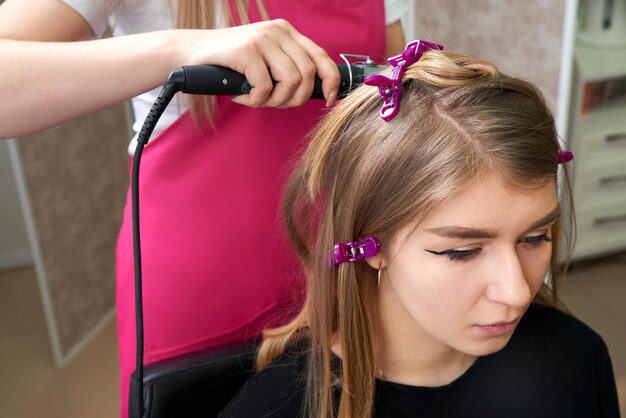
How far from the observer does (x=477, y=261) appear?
817mm

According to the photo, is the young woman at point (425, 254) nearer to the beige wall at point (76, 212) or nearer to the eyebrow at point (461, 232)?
the eyebrow at point (461, 232)

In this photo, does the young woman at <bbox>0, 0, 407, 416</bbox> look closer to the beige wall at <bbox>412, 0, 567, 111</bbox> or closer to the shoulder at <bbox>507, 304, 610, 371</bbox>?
the shoulder at <bbox>507, 304, 610, 371</bbox>

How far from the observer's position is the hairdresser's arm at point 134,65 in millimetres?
782

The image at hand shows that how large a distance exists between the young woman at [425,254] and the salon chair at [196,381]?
35 millimetres

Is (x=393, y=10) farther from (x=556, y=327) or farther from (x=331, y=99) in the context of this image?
(x=556, y=327)

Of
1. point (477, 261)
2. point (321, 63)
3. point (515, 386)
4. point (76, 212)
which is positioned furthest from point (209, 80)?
point (76, 212)

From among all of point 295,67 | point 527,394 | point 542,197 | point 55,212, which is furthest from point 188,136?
point 55,212

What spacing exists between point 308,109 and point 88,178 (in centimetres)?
152

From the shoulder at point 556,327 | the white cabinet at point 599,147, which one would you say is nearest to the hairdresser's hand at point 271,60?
the shoulder at point 556,327

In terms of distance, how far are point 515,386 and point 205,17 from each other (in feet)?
2.17

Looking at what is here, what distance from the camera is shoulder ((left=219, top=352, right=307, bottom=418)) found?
0.95 meters

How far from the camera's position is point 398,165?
32.9 inches

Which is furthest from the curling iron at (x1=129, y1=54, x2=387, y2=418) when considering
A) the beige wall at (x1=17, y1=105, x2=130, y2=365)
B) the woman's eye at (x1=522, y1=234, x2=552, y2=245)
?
the beige wall at (x1=17, y1=105, x2=130, y2=365)

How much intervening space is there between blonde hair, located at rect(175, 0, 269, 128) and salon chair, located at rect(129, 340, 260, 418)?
317 millimetres
